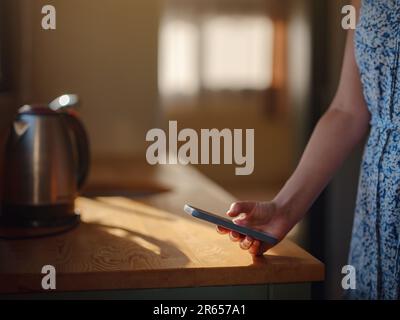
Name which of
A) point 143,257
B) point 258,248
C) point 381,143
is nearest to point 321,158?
point 381,143

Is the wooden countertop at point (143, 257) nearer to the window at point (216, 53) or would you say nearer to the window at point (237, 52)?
the window at point (216, 53)

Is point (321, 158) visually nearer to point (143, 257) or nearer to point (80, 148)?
point (143, 257)

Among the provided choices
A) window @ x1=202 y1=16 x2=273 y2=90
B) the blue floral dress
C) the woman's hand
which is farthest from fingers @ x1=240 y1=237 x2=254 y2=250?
window @ x1=202 y1=16 x2=273 y2=90

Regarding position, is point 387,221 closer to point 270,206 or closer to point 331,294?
point 270,206

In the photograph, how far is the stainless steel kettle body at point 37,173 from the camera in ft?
2.89

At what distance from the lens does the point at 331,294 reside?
2133 millimetres

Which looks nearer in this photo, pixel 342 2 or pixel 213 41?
pixel 342 2

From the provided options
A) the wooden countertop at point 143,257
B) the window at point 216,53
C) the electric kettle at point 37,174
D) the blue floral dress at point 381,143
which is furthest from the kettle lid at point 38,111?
the window at point 216,53

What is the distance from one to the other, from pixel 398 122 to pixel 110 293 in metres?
0.46

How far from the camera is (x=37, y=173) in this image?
0.88 metres

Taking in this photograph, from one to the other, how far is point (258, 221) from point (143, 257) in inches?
6.2

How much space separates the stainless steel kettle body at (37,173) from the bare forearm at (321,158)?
363 millimetres

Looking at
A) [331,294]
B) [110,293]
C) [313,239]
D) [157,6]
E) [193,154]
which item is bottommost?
[331,294]

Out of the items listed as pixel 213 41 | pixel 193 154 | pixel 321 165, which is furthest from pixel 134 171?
pixel 213 41
